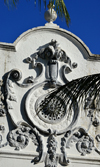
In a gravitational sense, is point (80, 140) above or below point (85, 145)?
above

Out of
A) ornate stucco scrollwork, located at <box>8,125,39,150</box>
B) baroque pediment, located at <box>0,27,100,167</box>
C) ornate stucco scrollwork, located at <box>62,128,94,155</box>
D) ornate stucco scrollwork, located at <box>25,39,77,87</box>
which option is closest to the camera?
ornate stucco scrollwork, located at <box>8,125,39,150</box>

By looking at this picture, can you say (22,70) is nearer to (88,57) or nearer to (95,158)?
(88,57)

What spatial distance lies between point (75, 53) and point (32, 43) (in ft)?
4.01

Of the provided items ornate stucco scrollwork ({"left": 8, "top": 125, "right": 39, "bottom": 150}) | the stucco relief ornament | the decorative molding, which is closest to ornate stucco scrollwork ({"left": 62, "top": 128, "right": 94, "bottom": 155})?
the stucco relief ornament

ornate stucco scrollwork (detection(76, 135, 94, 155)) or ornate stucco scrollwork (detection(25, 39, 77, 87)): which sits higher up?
ornate stucco scrollwork (detection(25, 39, 77, 87))

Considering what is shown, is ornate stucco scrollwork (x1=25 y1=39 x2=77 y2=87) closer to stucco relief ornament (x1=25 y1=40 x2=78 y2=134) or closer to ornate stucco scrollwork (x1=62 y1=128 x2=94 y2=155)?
stucco relief ornament (x1=25 y1=40 x2=78 y2=134)

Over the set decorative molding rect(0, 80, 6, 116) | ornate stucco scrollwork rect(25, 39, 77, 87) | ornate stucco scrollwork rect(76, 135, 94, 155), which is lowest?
ornate stucco scrollwork rect(76, 135, 94, 155)

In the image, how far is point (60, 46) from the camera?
12.4 metres

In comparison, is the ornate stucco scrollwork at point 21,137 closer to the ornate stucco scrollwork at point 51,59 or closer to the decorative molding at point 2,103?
the decorative molding at point 2,103

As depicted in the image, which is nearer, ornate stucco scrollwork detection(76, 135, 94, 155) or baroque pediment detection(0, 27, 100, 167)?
baroque pediment detection(0, 27, 100, 167)

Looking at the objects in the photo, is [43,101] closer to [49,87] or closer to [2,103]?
[49,87]

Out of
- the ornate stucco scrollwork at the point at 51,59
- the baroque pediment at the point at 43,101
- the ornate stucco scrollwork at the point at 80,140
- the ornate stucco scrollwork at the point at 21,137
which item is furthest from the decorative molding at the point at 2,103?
the ornate stucco scrollwork at the point at 80,140

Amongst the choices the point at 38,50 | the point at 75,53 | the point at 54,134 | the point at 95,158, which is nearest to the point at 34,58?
the point at 38,50

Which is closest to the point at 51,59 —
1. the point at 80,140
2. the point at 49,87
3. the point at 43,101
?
the point at 49,87
